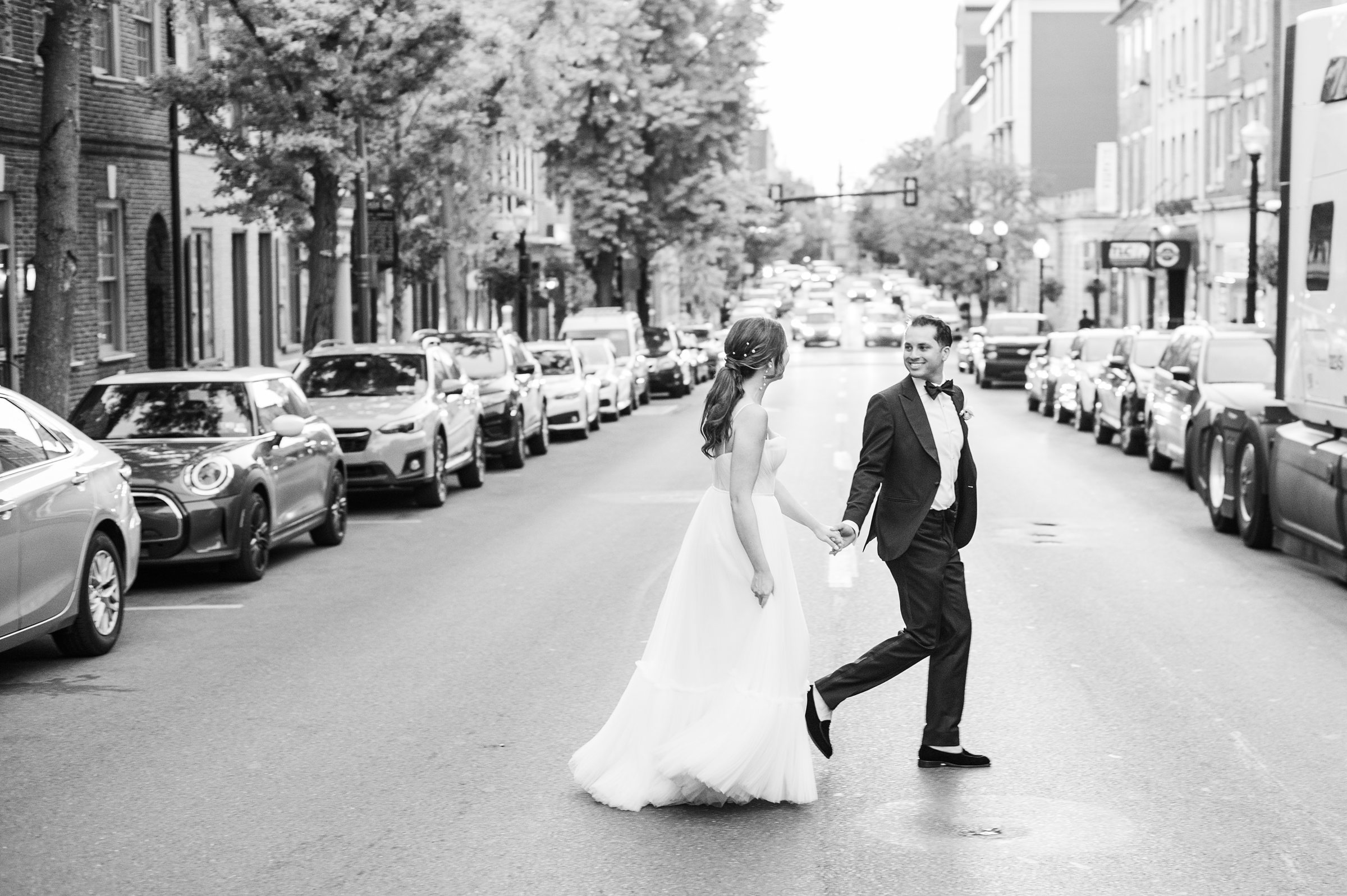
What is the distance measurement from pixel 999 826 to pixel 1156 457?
53.6ft

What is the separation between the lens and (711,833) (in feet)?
20.9

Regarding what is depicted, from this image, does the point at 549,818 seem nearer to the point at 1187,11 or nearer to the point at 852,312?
the point at 1187,11

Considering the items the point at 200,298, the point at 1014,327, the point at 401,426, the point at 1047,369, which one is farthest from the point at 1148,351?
the point at 1014,327

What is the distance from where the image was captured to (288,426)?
44.0ft

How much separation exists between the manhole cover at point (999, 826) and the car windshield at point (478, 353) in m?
17.0

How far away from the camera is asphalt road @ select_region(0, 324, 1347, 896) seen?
19.6 feet

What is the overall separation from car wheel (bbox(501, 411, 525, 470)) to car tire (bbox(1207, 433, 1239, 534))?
8.93m

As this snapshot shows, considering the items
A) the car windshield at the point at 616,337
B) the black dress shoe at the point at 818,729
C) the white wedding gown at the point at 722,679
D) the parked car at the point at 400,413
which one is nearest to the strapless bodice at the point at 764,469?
the white wedding gown at the point at 722,679

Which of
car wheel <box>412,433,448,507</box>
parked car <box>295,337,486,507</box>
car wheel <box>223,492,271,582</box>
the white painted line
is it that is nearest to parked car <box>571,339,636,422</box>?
parked car <box>295,337,486,507</box>

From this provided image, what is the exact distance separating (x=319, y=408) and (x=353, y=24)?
21.8 feet

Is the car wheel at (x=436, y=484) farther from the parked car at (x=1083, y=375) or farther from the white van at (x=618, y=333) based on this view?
the white van at (x=618, y=333)

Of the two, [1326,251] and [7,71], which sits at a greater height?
[7,71]

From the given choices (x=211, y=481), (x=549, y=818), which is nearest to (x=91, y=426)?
(x=211, y=481)

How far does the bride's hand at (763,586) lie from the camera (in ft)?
21.5
